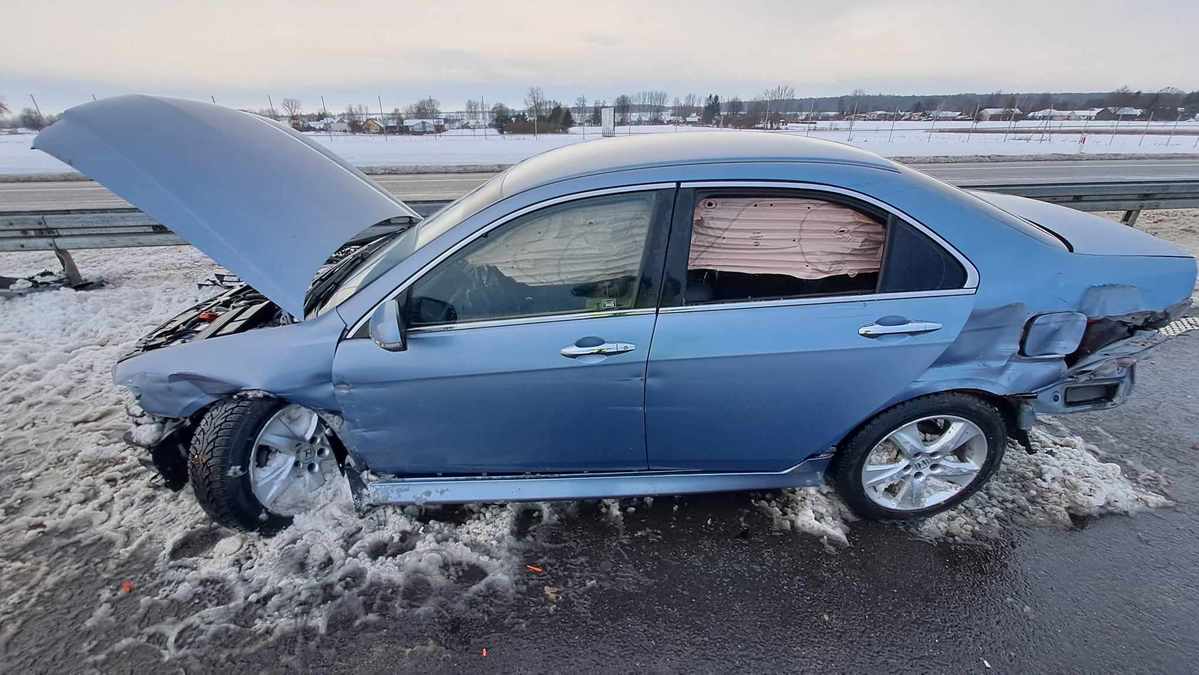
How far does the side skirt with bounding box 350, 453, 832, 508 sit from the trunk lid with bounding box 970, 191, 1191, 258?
5.19 ft

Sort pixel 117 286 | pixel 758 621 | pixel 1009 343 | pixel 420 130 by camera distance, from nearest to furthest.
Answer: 1. pixel 758 621
2. pixel 1009 343
3. pixel 117 286
4. pixel 420 130

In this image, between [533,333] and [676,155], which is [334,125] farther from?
[533,333]

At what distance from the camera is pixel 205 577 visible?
96.4 inches

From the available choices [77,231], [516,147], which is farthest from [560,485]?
[516,147]

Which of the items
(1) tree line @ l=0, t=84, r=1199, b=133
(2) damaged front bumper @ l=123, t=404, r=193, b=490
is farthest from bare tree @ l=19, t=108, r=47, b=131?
(2) damaged front bumper @ l=123, t=404, r=193, b=490

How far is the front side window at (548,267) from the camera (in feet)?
7.60

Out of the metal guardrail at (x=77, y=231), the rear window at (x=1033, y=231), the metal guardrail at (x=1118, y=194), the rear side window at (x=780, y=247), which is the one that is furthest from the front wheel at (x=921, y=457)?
the metal guardrail at (x=1118, y=194)

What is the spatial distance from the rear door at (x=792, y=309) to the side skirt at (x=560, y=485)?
294 mm

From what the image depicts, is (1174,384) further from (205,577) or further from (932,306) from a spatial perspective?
(205,577)

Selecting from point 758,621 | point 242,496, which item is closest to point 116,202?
point 242,496

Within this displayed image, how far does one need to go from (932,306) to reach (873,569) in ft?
3.98

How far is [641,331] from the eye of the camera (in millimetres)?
2260

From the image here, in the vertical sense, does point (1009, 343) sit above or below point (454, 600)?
above

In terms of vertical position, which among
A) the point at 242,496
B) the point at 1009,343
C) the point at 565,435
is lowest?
the point at 242,496
